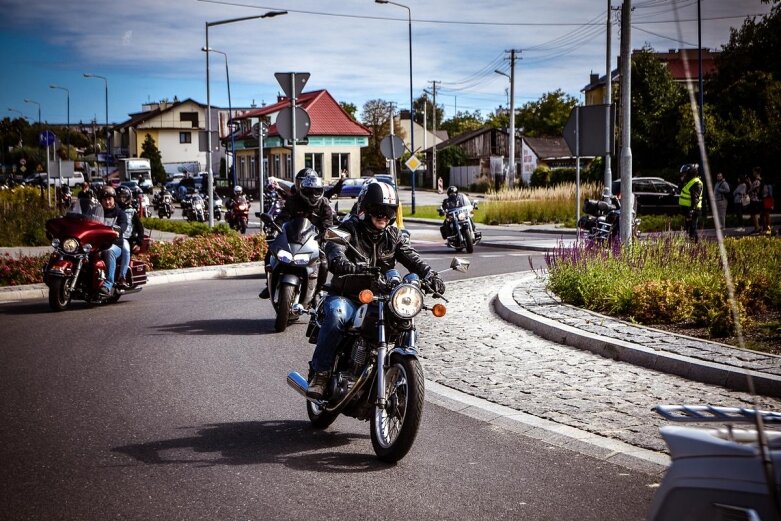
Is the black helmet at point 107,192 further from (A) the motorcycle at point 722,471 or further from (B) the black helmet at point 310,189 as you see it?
(A) the motorcycle at point 722,471

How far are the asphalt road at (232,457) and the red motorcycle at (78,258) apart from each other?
3.33 metres

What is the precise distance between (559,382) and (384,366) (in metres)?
2.61

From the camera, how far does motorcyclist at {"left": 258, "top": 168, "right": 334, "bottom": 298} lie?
36.0 feet

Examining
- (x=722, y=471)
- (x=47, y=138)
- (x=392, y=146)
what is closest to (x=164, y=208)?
(x=47, y=138)

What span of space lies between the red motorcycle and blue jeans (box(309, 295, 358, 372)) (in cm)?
769

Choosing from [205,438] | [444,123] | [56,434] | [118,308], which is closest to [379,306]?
[205,438]

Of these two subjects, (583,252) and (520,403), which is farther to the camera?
(583,252)

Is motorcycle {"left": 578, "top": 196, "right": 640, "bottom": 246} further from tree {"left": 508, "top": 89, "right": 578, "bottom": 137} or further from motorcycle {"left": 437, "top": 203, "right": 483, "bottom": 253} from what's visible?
tree {"left": 508, "top": 89, "right": 578, "bottom": 137}

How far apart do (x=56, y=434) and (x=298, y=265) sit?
14.9ft

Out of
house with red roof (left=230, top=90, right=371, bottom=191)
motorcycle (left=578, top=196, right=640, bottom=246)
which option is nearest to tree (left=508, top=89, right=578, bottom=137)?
house with red roof (left=230, top=90, right=371, bottom=191)

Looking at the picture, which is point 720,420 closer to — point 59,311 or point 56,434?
point 56,434

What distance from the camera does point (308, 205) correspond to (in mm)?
11195

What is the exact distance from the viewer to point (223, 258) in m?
18.7

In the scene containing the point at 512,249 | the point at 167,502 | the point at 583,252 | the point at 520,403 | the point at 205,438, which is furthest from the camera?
the point at 512,249
